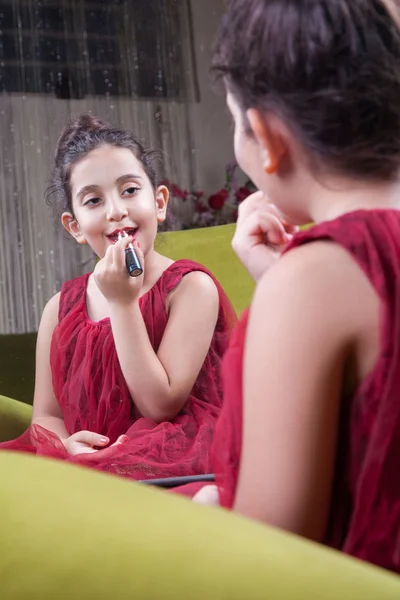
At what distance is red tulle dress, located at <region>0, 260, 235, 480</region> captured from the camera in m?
1.30

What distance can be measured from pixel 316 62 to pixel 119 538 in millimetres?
376

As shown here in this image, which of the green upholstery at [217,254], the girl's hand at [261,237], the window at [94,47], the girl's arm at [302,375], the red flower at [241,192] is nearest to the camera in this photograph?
the girl's arm at [302,375]

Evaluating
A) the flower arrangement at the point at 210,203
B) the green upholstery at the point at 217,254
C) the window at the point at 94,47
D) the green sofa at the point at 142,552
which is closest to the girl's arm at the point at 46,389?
the green upholstery at the point at 217,254

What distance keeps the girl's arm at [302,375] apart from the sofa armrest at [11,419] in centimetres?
107

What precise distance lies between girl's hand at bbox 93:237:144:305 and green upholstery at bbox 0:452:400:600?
0.84m

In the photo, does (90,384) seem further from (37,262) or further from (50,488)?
(37,262)

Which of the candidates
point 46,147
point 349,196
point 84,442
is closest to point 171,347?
point 84,442

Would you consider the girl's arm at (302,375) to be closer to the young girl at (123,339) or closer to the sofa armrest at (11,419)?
the young girl at (123,339)

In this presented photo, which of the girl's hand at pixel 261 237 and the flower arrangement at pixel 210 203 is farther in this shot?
the flower arrangement at pixel 210 203

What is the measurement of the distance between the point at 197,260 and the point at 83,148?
1.12ft

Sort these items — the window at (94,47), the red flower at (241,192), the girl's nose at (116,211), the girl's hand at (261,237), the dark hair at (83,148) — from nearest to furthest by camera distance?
the girl's hand at (261,237), the girl's nose at (116,211), the dark hair at (83,148), the red flower at (241,192), the window at (94,47)

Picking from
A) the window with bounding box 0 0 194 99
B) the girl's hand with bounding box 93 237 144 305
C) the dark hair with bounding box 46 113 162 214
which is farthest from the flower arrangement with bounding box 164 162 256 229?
the girl's hand with bounding box 93 237 144 305

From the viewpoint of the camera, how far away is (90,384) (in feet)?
5.01

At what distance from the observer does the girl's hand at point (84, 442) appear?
1382 millimetres
